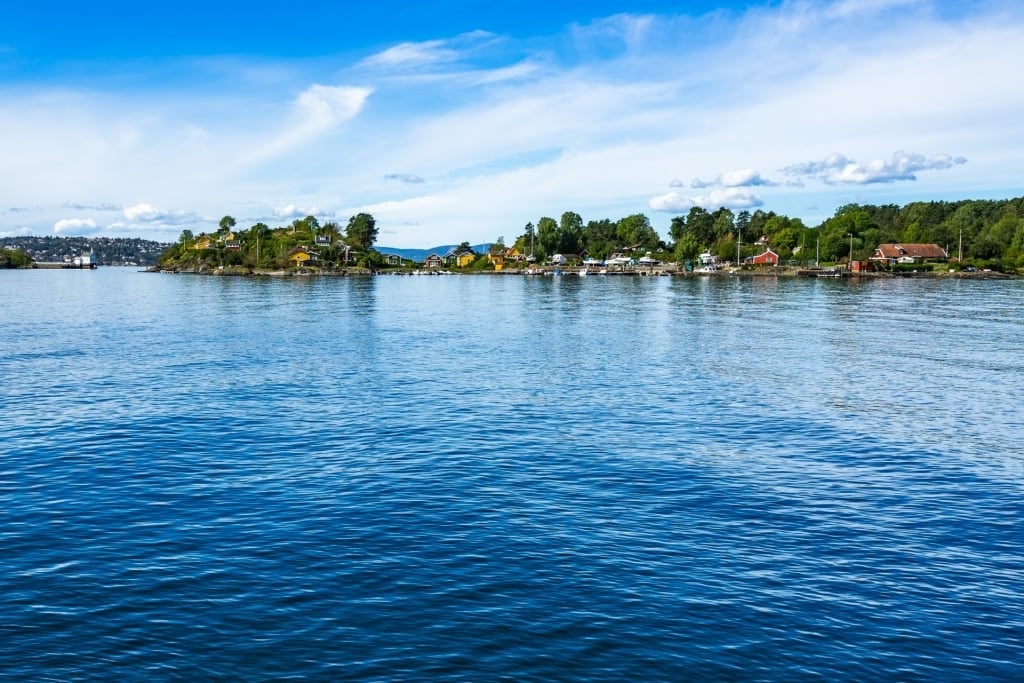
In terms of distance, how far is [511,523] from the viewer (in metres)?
21.8

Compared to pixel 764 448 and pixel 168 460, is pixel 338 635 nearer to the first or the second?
pixel 168 460

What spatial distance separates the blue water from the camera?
49.0 feet

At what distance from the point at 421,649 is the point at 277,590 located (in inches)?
170

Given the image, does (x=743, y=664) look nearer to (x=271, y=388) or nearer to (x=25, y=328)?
(x=271, y=388)

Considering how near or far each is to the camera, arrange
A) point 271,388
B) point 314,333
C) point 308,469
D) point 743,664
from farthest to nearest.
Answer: point 314,333
point 271,388
point 308,469
point 743,664

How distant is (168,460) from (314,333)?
4725 cm

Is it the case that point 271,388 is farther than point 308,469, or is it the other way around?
point 271,388

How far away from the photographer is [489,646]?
14945 mm

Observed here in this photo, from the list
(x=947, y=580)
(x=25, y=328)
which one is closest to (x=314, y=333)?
(x=25, y=328)

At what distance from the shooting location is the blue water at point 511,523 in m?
14.9

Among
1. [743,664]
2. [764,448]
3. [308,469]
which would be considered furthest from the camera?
[764,448]

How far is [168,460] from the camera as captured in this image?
28266mm

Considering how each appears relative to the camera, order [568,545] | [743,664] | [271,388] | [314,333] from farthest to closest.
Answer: [314,333] < [271,388] < [568,545] < [743,664]

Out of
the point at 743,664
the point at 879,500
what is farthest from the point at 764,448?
the point at 743,664
